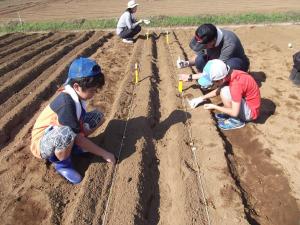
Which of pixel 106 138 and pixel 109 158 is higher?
pixel 109 158

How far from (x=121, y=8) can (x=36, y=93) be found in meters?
11.9

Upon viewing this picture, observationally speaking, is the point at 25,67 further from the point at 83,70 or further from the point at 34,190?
the point at 83,70

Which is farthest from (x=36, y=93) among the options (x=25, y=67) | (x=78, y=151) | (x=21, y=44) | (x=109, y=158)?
(x=21, y=44)

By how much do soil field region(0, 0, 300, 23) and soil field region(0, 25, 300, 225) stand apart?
8.80m

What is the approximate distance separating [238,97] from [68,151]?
6.69 feet

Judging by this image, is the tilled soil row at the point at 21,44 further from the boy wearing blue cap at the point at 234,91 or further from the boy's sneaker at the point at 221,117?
the boy wearing blue cap at the point at 234,91

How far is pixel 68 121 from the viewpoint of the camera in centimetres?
302

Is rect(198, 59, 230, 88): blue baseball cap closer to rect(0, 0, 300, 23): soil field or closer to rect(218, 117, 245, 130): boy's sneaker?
rect(218, 117, 245, 130): boy's sneaker

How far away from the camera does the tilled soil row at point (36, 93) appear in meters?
4.64

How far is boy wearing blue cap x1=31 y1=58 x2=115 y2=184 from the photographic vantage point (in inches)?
118

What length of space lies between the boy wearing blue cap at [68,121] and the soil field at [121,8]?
11.6m

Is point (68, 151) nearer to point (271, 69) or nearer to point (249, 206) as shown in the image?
point (249, 206)

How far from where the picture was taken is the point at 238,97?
13.1 ft

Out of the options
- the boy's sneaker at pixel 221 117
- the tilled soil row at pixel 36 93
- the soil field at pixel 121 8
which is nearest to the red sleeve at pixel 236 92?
the boy's sneaker at pixel 221 117
